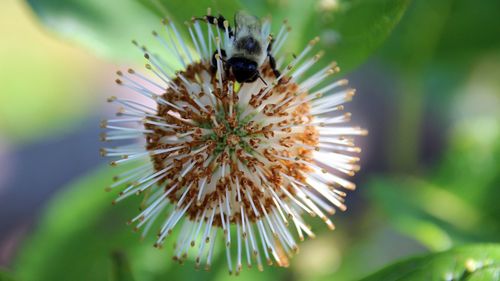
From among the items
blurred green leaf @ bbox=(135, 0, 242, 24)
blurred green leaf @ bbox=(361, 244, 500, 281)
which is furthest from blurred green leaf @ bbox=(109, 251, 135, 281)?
blurred green leaf @ bbox=(135, 0, 242, 24)

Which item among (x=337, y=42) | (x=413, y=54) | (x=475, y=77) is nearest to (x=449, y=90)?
(x=475, y=77)

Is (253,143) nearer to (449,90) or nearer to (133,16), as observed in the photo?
(133,16)

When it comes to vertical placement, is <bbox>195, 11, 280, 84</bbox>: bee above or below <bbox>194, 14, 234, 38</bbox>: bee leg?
below

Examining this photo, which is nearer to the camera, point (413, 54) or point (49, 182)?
point (413, 54)

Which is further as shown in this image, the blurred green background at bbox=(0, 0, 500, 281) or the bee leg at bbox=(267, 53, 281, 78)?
the blurred green background at bbox=(0, 0, 500, 281)

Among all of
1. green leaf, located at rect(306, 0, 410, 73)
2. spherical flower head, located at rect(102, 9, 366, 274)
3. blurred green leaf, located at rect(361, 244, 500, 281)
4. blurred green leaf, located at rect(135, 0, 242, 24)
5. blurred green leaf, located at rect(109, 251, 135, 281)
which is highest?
blurred green leaf, located at rect(135, 0, 242, 24)

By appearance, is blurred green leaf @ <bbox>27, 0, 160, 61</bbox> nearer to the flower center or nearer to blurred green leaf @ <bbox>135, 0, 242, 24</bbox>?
blurred green leaf @ <bbox>135, 0, 242, 24</bbox>
